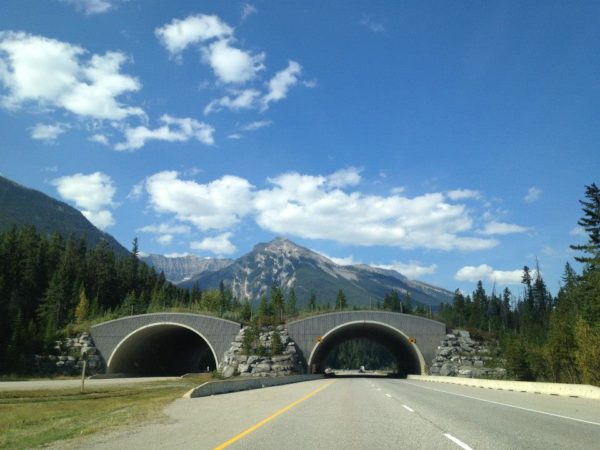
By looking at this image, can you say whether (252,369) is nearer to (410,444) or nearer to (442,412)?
(442,412)

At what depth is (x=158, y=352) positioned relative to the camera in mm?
76062

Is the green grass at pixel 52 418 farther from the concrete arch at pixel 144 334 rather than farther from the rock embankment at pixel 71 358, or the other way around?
the rock embankment at pixel 71 358

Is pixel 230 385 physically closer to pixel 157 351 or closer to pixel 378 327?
pixel 378 327

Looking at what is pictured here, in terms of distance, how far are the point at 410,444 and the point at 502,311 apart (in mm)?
141073

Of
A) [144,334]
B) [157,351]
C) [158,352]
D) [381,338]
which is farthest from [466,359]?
[158,352]

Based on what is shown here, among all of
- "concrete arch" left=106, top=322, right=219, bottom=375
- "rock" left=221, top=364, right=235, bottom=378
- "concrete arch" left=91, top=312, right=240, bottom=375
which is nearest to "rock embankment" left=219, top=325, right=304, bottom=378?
"rock" left=221, top=364, right=235, bottom=378

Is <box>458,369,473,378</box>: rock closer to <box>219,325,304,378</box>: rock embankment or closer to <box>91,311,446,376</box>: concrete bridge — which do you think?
<box>91,311,446,376</box>: concrete bridge

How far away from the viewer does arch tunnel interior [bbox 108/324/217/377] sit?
212 feet

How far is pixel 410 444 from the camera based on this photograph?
8.42m

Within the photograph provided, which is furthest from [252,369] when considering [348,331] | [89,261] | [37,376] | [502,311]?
[502,311]

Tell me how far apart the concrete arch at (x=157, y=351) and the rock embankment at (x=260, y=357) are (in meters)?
3.51

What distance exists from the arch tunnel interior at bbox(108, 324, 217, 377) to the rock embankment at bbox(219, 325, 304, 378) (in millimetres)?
8903

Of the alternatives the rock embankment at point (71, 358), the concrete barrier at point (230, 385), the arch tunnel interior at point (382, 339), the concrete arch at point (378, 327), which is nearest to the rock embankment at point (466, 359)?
the concrete arch at point (378, 327)

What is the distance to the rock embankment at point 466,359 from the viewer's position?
5675cm
